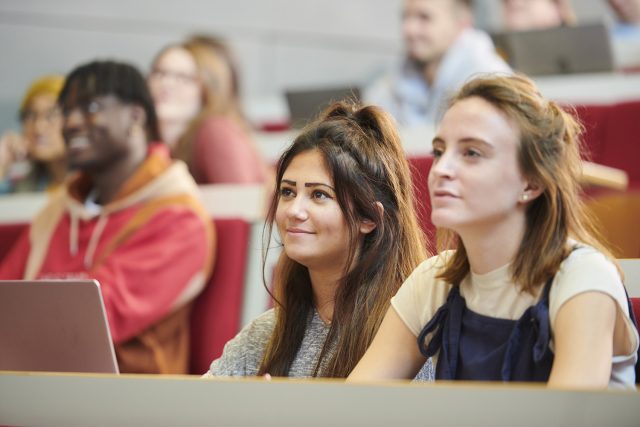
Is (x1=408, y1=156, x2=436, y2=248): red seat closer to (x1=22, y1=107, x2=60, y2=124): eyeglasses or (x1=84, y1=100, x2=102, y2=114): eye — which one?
(x1=84, y1=100, x2=102, y2=114): eye

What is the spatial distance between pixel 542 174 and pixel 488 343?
5.8 inches

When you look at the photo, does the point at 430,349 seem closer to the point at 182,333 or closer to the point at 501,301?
the point at 501,301

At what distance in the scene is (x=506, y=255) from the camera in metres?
0.88

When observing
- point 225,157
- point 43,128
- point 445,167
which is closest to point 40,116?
point 43,128

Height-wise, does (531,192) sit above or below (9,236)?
above

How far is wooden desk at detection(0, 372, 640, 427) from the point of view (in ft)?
2.04

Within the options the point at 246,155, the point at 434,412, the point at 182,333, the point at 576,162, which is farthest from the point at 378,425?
the point at 246,155

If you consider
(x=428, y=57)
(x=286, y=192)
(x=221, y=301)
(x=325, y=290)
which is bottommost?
(x=221, y=301)

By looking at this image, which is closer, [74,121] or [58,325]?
[58,325]

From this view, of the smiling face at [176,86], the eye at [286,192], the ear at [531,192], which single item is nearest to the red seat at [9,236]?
the smiling face at [176,86]

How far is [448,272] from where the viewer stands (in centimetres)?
92

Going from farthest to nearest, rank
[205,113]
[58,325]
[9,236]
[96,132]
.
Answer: [205,113]
[9,236]
[96,132]
[58,325]

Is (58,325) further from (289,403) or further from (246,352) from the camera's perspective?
(289,403)

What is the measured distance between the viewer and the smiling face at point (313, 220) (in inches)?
43.4
